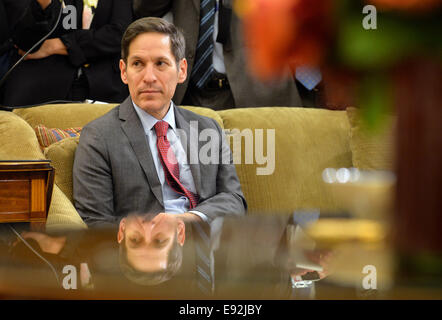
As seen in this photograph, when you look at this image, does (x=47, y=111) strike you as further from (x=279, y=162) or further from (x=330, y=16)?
(x=330, y=16)

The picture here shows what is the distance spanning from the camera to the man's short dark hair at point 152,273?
51 cm

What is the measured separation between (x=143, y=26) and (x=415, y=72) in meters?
1.66

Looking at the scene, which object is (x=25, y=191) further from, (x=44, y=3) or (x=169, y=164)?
(x=44, y=3)

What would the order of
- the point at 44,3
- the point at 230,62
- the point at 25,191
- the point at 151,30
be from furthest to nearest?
1. the point at 230,62
2. the point at 44,3
3. the point at 151,30
4. the point at 25,191

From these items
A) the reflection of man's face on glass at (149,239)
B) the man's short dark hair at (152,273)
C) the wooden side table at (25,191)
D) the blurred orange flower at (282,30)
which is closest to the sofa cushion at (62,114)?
the wooden side table at (25,191)

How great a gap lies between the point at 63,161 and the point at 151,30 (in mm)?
508

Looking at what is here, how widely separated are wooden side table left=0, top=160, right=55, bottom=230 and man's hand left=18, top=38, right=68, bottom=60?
1520 mm

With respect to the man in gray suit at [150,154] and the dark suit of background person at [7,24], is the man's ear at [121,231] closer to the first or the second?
the man in gray suit at [150,154]

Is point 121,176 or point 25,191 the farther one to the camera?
point 121,176

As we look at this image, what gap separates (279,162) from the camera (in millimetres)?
2383

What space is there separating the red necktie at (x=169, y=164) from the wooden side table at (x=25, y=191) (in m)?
0.55

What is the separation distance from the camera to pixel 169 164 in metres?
1.78

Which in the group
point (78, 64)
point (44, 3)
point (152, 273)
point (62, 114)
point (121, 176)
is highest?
point (44, 3)

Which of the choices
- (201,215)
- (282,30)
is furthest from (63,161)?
(282,30)
